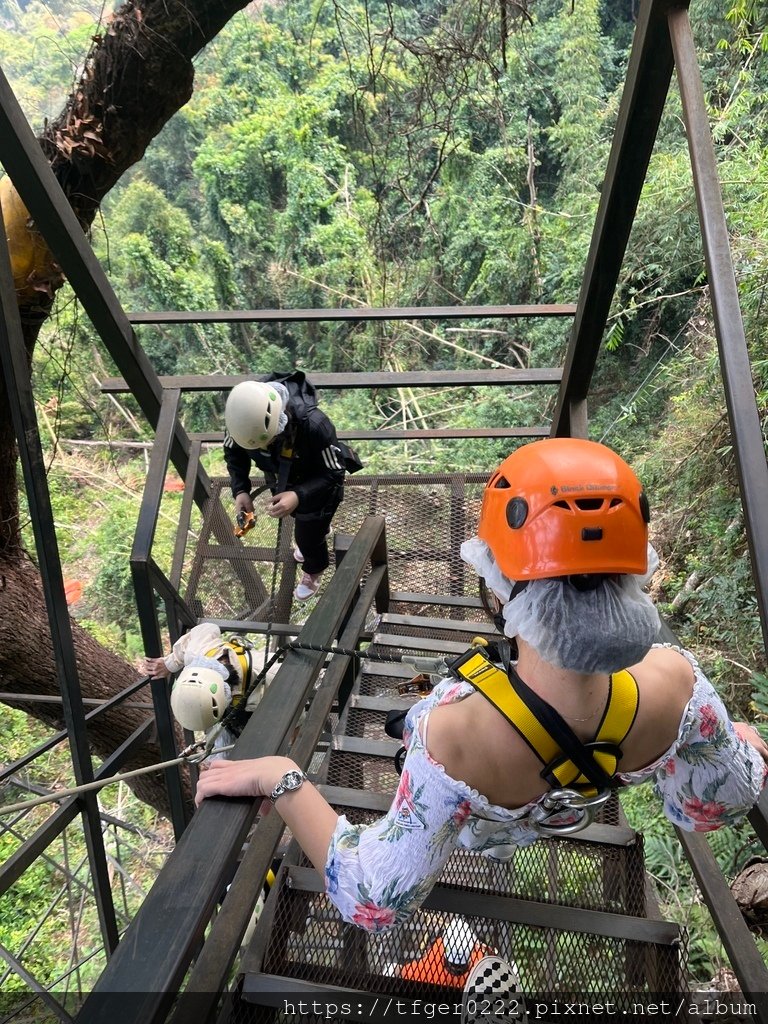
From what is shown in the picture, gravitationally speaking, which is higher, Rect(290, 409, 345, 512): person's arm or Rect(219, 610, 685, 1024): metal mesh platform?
Rect(290, 409, 345, 512): person's arm

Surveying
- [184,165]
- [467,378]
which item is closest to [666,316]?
[467,378]

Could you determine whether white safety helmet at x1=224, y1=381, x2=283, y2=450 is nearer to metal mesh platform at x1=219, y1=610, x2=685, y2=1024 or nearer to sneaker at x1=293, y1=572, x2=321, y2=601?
sneaker at x1=293, y1=572, x2=321, y2=601

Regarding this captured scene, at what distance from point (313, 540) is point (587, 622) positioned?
2654 mm

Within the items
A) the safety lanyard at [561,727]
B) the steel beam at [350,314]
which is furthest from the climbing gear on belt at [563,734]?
the steel beam at [350,314]

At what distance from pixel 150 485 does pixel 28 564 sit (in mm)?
956

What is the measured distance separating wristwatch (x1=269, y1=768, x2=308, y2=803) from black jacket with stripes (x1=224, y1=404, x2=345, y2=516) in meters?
1.89

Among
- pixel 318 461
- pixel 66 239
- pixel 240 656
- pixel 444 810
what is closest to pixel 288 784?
pixel 444 810

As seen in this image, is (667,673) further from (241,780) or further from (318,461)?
(318,461)

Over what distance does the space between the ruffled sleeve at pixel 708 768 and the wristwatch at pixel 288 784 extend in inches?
24.7

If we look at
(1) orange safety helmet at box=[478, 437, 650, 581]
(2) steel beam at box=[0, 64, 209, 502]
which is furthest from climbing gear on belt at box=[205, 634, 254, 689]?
(1) orange safety helmet at box=[478, 437, 650, 581]

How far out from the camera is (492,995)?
4.03 feet

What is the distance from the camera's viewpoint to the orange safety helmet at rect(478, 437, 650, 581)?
2.82ft

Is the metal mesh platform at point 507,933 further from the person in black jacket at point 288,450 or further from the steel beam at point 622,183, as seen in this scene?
the steel beam at point 622,183

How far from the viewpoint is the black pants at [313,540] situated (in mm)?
3291
